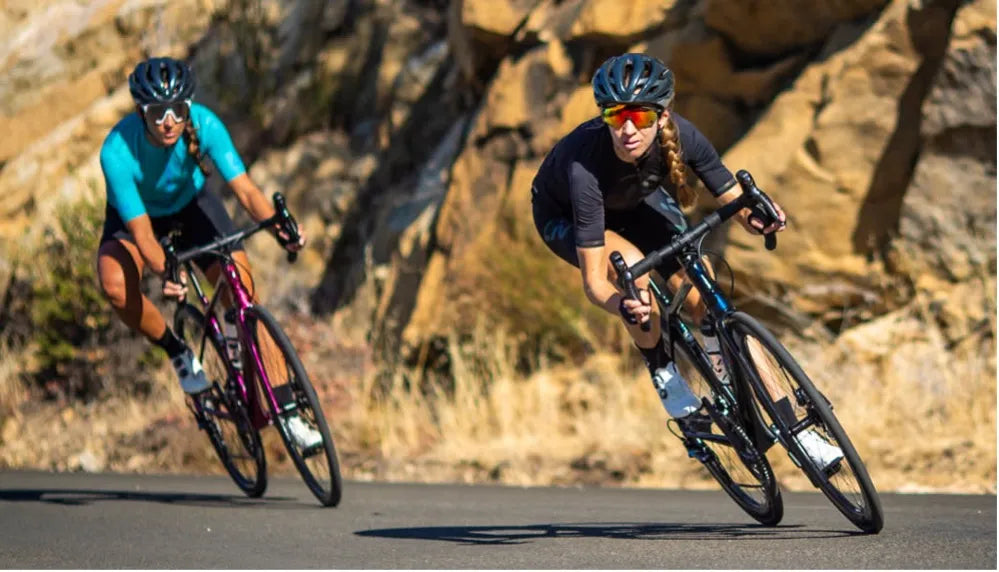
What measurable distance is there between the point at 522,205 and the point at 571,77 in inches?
65.5

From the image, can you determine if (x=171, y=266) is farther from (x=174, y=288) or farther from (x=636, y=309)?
(x=636, y=309)

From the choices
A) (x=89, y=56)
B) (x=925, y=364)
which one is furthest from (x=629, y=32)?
(x=89, y=56)

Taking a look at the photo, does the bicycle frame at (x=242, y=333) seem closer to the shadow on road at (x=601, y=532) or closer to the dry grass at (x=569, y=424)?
the shadow on road at (x=601, y=532)

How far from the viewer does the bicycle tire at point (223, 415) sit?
9906mm

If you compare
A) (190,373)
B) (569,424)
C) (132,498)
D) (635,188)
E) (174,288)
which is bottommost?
(569,424)

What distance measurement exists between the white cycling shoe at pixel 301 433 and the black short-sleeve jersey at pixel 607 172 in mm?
2224

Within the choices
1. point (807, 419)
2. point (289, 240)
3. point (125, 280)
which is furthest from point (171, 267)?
point (807, 419)

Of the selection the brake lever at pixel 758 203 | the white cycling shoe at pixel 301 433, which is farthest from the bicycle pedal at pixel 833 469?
the white cycling shoe at pixel 301 433

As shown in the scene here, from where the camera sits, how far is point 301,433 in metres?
9.11

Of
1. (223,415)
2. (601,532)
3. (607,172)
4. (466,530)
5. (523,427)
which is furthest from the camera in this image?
(523,427)

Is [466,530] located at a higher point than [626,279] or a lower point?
lower

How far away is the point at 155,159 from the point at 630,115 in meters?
3.62

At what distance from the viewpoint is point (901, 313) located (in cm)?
1346

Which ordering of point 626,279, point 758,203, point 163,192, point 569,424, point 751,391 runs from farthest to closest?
point 569,424 → point 163,192 → point 751,391 → point 758,203 → point 626,279
